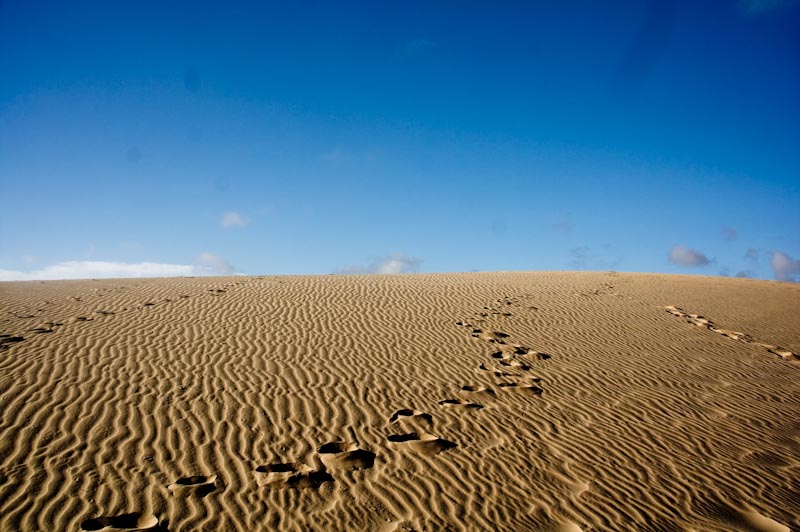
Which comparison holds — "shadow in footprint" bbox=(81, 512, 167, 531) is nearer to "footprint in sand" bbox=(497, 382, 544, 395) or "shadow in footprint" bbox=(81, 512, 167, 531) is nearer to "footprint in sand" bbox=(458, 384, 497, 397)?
"footprint in sand" bbox=(458, 384, 497, 397)

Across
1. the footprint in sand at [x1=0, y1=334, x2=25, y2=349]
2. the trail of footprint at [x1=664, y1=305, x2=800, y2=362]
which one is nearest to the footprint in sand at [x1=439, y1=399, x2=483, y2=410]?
the footprint in sand at [x1=0, y1=334, x2=25, y2=349]

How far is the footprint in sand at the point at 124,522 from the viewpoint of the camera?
4750 millimetres

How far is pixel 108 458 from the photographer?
595cm

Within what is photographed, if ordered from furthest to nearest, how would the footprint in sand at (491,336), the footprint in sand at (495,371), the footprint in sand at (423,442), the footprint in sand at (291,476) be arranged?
the footprint in sand at (491,336) → the footprint in sand at (495,371) → the footprint in sand at (423,442) → the footprint in sand at (291,476)

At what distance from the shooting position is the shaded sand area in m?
5.37

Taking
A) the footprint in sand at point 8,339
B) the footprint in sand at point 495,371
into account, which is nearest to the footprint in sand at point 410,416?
the footprint in sand at point 495,371

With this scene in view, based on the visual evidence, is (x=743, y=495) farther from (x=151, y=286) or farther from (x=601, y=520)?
(x=151, y=286)

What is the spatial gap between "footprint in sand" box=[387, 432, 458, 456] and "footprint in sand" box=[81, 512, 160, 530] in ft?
10.7

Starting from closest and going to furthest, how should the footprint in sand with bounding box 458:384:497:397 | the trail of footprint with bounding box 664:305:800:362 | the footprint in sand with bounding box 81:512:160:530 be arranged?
1. the footprint in sand with bounding box 81:512:160:530
2. the footprint in sand with bounding box 458:384:497:397
3. the trail of footprint with bounding box 664:305:800:362

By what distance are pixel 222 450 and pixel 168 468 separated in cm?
71

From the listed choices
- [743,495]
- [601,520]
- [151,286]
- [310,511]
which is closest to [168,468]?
[310,511]

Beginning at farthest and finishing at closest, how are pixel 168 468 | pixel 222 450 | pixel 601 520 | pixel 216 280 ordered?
pixel 216 280 → pixel 222 450 → pixel 168 468 → pixel 601 520

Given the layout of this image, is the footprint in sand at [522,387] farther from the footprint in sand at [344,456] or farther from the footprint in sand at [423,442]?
the footprint in sand at [344,456]

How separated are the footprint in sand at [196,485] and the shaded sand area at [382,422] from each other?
0.03 metres
